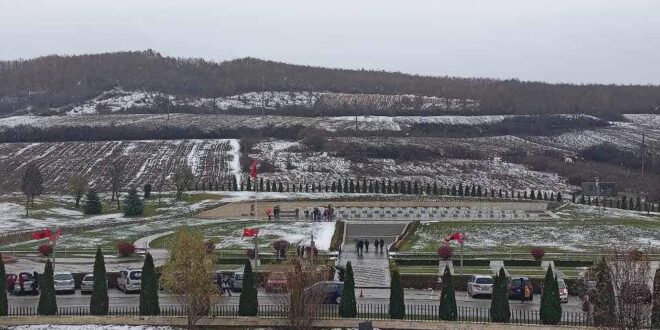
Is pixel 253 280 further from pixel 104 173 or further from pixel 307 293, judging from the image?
pixel 104 173

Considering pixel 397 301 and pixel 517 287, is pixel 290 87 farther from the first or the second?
pixel 397 301

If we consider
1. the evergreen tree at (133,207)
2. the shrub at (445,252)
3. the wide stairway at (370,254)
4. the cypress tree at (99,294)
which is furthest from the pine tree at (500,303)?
the evergreen tree at (133,207)

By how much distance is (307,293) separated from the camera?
2214 cm

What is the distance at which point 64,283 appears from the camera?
94.0 feet

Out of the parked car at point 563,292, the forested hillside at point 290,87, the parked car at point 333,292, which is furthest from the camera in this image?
the forested hillside at point 290,87

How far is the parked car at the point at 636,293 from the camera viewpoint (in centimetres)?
1861

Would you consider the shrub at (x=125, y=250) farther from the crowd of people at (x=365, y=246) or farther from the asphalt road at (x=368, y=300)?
the crowd of people at (x=365, y=246)

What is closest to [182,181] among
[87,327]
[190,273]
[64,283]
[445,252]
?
[445,252]

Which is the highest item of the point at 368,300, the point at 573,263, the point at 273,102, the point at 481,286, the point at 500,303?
the point at 273,102

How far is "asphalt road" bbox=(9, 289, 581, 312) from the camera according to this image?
2636 centimetres

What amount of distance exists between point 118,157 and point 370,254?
5890 centimetres

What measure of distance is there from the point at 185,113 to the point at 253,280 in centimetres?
11638

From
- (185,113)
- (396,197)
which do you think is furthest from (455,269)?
(185,113)

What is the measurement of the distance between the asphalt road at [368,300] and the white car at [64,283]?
20cm
